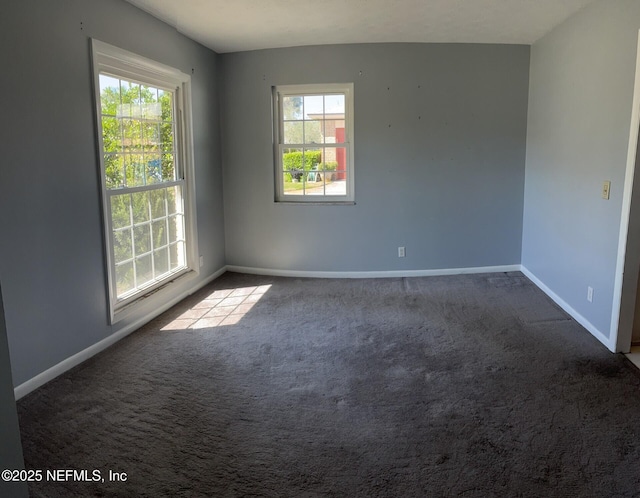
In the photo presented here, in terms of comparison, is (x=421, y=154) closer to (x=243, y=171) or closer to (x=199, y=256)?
(x=243, y=171)

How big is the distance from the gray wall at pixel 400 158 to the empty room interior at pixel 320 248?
0.02 meters

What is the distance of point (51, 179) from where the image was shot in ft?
9.83

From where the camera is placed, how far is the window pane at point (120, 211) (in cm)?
367

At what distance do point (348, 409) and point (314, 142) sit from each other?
3277 millimetres

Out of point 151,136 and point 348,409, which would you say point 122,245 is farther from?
point 348,409

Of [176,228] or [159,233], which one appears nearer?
[159,233]

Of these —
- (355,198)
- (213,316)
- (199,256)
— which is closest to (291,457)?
(213,316)

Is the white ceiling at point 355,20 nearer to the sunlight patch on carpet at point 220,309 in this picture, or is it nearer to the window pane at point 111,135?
the window pane at point 111,135

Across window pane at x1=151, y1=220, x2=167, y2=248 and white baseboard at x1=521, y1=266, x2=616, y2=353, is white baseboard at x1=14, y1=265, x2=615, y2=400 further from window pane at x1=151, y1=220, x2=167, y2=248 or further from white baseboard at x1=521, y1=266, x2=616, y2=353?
window pane at x1=151, y1=220, x2=167, y2=248

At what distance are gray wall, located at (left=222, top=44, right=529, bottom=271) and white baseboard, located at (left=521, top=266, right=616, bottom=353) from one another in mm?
508

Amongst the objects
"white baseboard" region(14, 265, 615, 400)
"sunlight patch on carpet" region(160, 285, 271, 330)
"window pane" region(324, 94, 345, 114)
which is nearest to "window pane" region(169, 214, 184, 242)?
"white baseboard" region(14, 265, 615, 400)

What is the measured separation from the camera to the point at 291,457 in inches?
90.1

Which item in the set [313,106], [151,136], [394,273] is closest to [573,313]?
[394,273]

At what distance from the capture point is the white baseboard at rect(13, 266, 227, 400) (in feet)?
9.35
